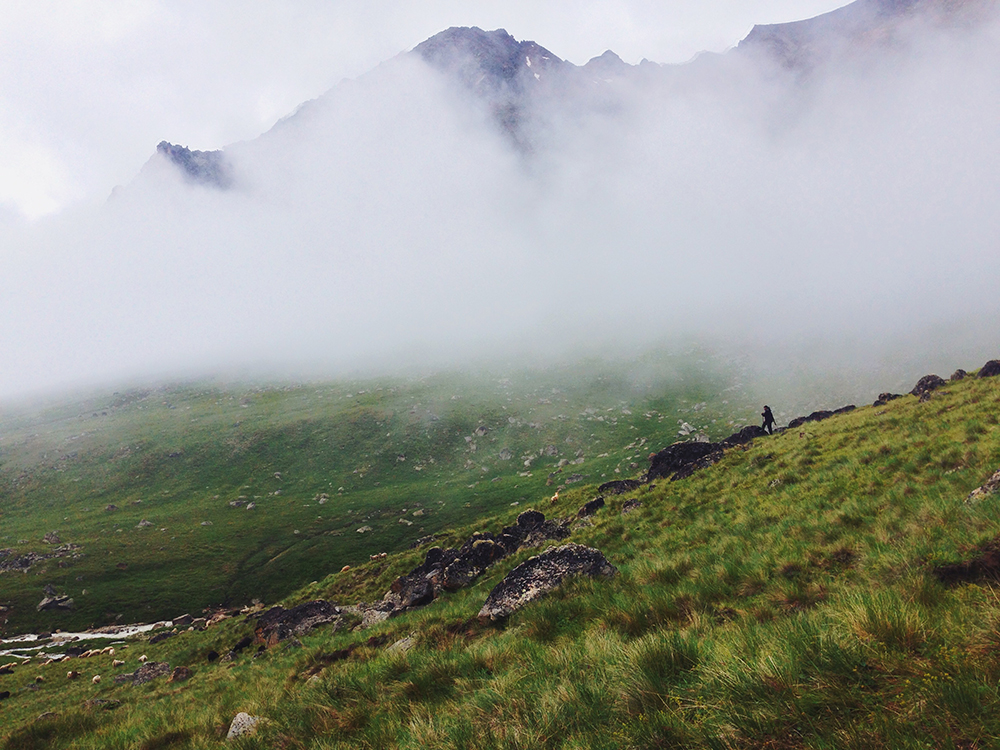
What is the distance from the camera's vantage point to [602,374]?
105 metres

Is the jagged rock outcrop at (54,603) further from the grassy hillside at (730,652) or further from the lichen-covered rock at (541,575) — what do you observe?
the lichen-covered rock at (541,575)

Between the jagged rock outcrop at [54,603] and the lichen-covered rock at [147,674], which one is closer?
the lichen-covered rock at [147,674]

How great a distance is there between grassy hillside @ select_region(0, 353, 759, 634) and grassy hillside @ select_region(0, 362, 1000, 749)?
43.8 metres

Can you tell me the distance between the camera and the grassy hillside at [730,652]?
2977 mm

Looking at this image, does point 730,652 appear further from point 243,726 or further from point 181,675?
point 181,675

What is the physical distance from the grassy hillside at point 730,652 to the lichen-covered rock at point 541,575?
0.53 metres

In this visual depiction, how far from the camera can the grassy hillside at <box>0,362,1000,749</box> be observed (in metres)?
2.98

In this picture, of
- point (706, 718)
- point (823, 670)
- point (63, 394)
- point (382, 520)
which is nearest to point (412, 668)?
point (706, 718)

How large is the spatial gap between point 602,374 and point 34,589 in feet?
329

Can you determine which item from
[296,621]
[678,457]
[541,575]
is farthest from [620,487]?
[296,621]

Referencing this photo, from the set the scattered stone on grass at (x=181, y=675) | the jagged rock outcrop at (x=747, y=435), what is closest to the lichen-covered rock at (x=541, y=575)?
the scattered stone on grass at (x=181, y=675)

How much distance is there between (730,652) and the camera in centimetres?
392

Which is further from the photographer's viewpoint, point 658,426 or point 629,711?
point 658,426

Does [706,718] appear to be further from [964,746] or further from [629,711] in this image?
[964,746]
